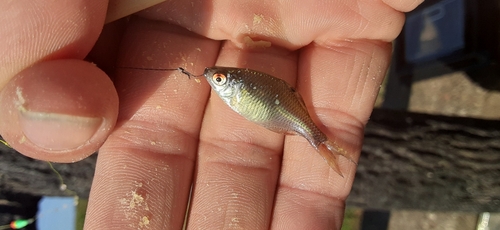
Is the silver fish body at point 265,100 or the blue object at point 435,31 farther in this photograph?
the blue object at point 435,31

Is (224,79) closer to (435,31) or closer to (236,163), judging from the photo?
(236,163)

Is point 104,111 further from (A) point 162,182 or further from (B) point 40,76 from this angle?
(A) point 162,182

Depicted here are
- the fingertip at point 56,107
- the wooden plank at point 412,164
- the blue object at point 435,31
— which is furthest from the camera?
the blue object at point 435,31

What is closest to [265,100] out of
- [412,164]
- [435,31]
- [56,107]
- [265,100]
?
[265,100]

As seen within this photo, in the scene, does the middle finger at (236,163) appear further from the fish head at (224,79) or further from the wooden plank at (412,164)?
the wooden plank at (412,164)

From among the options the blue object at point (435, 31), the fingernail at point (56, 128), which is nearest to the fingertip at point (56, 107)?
the fingernail at point (56, 128)

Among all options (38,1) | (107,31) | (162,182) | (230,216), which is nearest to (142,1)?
(107,31)
